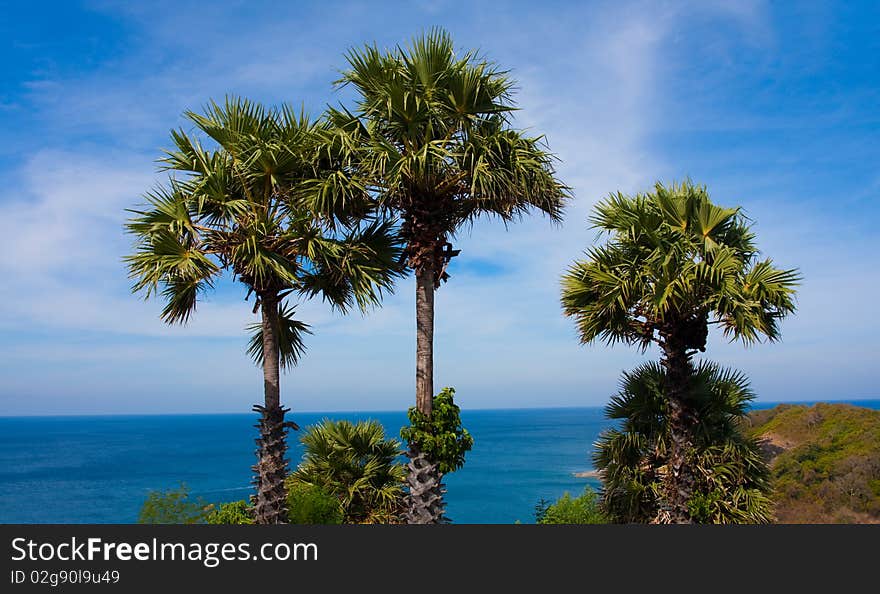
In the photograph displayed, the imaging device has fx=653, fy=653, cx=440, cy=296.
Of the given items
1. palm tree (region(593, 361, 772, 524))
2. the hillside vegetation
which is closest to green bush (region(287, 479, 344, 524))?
palm tree (region(593, 361, 772, 524))

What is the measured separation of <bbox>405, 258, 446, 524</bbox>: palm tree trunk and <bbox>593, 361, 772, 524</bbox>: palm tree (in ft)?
12.1

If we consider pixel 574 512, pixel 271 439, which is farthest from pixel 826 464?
pixel 271 439

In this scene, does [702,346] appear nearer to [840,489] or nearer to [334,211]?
[334,211]

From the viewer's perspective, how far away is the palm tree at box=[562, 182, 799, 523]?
10.0 meters

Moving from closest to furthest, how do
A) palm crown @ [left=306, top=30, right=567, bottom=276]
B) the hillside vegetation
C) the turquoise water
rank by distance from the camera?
palm crown @ [left=306, top=30, right=567, bottom=276]
the hillside vegetation
the turquoise water

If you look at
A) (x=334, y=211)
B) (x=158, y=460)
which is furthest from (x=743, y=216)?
(x=158, y=460)

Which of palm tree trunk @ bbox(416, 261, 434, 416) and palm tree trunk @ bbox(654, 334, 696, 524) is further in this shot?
palm tree trunk @ bbox(654, 334, 696, 524)

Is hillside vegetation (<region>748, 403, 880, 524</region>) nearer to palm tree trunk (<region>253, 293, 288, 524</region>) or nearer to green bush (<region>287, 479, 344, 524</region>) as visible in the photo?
green bush (<region>287, 479, 344, 524</region>)

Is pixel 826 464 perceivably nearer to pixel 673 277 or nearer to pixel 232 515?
pixel 673 277

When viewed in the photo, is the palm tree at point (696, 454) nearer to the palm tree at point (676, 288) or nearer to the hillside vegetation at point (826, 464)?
the palm tree at point (676, 288)

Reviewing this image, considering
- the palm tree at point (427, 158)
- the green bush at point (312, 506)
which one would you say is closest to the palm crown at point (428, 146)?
the palm tree at point (427, 158)

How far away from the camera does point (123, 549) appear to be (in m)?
5.90

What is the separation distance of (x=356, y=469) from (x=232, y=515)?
2.14 meters

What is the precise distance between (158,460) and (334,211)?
95.4m
